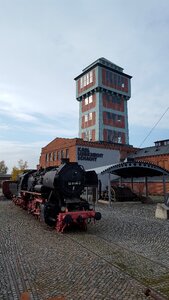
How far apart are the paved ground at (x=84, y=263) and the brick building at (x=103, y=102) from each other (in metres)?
37.7

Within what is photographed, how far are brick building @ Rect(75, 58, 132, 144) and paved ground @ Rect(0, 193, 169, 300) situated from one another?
1486 inches

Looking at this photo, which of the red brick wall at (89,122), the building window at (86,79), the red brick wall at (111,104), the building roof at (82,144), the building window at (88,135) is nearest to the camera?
the building roof at (82,144)

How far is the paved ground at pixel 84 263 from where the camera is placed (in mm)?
5188

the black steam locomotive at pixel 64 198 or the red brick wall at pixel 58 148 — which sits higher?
the red brick wall at pixel 58 148

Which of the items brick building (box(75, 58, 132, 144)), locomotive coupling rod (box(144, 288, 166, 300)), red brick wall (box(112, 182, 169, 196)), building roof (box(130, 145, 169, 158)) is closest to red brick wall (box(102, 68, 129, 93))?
brick building (box(75, 58, 132, 144))

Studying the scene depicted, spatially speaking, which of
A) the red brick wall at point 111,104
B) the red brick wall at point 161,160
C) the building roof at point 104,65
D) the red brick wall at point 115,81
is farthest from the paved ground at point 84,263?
the building roof at point 104,65

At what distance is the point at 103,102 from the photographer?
1939 inches

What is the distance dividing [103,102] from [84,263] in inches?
1738

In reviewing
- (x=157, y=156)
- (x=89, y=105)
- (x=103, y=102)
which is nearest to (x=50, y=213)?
(x=157, y=156)

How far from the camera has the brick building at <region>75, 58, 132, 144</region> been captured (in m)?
48.6

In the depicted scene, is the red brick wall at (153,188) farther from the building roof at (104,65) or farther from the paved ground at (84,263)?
the building roof at (104,65)

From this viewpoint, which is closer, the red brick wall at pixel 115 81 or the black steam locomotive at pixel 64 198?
the black steam locomotive at pixel 64 198

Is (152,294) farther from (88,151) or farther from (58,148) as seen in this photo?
(58,148)

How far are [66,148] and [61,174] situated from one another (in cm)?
2906
